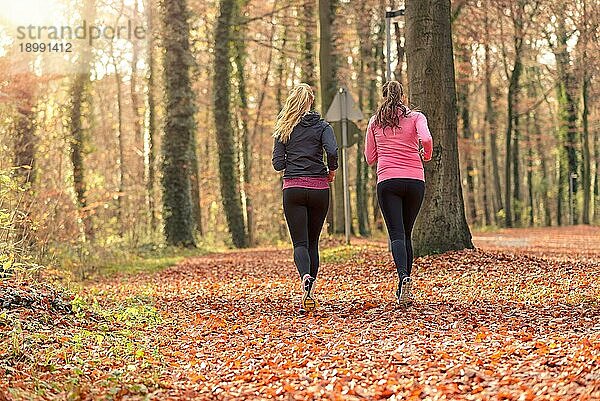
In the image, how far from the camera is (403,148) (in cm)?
976

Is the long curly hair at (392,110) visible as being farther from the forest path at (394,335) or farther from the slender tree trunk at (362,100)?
the slender tree trunk at (362,100)

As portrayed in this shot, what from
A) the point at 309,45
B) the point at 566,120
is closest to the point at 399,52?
the point at 309,45

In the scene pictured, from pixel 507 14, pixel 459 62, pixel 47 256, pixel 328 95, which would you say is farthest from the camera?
pixel 507 14

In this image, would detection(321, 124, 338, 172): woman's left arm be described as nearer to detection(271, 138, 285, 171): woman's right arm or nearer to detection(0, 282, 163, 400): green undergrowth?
detection(271, 138, 285, 171): woman's right arm

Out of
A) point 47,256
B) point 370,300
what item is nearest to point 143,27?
point 47,256

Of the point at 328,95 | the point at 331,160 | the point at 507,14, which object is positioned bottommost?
the point at 331,160

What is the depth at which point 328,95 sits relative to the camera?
2297 centimetres

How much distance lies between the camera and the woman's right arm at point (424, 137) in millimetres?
9617

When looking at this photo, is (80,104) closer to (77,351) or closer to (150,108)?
(150,108)

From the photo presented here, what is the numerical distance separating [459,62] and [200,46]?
937 centimetres

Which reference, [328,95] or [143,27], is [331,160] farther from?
[143,27]

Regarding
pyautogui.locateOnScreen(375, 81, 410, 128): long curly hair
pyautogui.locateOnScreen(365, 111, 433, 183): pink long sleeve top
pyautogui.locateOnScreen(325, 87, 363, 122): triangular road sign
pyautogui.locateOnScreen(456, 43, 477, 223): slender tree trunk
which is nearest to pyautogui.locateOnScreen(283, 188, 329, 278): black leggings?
pyautogui.locateOnScreen(365, 111, 433, 183): pink long sleeve top

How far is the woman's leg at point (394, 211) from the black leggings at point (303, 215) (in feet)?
2.00

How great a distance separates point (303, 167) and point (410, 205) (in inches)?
46.7
